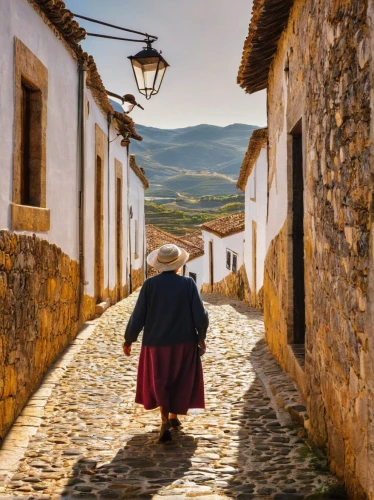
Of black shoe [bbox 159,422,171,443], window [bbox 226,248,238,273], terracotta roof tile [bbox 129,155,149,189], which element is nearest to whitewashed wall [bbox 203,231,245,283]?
window [bbox 226,248,238,273]

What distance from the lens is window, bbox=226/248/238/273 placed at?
22.0 meters

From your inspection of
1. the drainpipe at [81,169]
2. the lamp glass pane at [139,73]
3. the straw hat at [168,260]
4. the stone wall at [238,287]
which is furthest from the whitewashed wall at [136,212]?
the straw hat at [168,260]

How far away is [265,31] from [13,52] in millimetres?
2487

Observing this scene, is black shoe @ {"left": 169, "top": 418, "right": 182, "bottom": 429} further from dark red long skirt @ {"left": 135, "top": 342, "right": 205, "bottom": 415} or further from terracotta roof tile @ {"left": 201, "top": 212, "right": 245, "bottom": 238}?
terracotta roof tile @ {"left": 201, "top": 212, "right": 245, "bottom": 238}

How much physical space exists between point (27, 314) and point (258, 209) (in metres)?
10.8

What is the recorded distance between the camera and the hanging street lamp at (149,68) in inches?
332

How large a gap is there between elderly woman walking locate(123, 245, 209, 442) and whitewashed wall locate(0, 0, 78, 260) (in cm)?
129

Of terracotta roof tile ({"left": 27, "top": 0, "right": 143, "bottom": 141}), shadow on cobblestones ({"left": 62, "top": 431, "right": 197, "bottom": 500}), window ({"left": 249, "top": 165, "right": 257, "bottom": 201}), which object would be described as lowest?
shadow on cobblestones ({"left": 62, "top": 431, "right": 197, "bottom": 500})

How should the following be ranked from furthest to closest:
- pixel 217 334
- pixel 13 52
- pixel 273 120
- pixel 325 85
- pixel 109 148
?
pixel 109 148 → pixel 217 334 → pixel 273 120 → pixel 13 52 → pixel 325 85

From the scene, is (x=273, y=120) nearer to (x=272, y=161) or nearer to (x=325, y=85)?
(x=272, y=161)

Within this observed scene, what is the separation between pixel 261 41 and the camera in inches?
265

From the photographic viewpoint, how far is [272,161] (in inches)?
311

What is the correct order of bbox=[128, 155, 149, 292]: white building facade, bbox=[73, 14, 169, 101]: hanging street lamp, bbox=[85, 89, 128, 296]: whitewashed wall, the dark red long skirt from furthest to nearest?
bbox=[128, 155, 149, 292]: white building facade
bbox=[85, 89, 128, 296]: whitewashed wall
bbox=[73, 14, 169, 101]: hanging street lamp
the dark red long skirt

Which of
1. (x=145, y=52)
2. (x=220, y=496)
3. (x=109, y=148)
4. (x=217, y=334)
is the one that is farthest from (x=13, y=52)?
(x=109, y=148)
